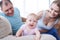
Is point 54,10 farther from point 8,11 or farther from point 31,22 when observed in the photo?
point 8,11

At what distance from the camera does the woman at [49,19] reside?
157 centimetres

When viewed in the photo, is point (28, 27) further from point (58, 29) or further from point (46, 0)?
point (46, 0)

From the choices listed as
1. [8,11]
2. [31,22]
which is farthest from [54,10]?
[8,11]

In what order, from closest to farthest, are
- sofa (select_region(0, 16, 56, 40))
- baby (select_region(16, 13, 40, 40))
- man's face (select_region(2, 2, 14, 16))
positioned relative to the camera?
sofa (select_region(0, 16, 56, 40))
baby (select_region(16, 13, 40, 40))
man's face (select_region(2, 2, 14, 16))

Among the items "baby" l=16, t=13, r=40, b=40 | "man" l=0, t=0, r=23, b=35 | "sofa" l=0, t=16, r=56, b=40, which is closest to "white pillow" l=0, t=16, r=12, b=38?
"sofa" l=0, t=16, r=56, b=40

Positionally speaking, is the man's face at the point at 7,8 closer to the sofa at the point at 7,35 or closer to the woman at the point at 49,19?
the sofa at the point at 7,35

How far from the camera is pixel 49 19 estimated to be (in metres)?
1.64

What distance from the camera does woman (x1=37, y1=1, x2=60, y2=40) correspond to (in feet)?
5.14

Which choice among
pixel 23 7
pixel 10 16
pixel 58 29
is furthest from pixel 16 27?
pixel 23 7

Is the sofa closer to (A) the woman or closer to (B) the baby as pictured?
(B) the baby

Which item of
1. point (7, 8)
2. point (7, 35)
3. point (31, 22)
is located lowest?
point (7, 35)

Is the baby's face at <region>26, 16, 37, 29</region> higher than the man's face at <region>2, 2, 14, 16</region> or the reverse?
the reverse

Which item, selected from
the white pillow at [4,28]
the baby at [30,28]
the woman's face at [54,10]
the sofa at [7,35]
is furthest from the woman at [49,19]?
the white pillow at [4,28]

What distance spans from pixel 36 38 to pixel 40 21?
0.37 metres
